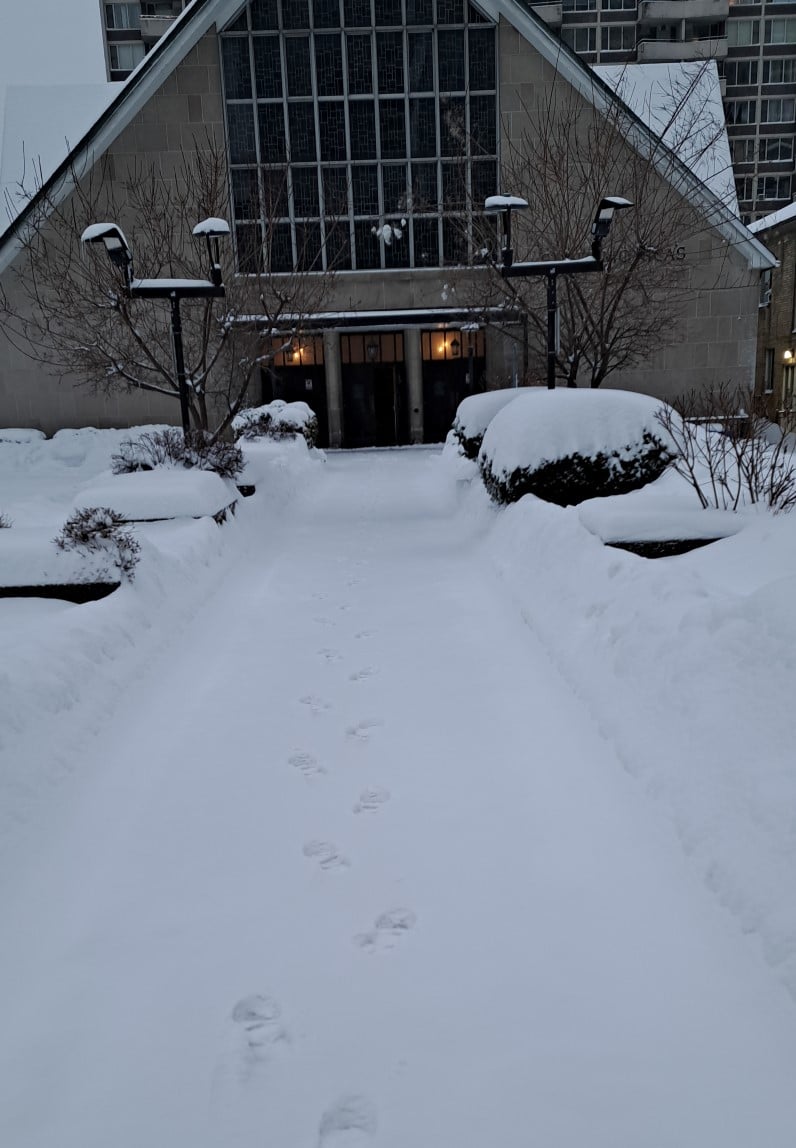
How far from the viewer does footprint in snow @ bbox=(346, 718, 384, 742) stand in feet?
15.1

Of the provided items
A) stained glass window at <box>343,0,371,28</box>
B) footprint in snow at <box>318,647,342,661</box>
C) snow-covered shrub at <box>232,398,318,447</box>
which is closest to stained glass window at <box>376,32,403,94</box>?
stained glass window at <box>343,0,371,28</box>

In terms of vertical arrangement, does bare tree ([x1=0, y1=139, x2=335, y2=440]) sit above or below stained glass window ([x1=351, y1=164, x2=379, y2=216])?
below

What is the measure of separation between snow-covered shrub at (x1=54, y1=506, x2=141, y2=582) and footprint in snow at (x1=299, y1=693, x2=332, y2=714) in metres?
2.19

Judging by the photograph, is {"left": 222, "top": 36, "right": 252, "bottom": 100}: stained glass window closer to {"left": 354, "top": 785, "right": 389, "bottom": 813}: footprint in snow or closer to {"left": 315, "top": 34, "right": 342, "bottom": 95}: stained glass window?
{"left": 315, "top": 34, "right": 342, "bottom": 95}: stained glass window

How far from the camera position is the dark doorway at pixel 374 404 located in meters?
25.5

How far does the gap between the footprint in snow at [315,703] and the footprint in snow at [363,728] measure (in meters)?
0.34

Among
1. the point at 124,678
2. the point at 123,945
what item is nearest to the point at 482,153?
the point at 124,678

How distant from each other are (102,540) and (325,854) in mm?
4152

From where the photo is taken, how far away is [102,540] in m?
6.56

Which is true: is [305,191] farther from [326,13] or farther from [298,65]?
[326,13]

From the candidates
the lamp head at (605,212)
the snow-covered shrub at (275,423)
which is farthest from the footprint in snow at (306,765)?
the snow-covered shrub at (275,423)

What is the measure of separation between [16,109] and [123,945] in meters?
31.7

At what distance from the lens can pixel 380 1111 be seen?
223 centimetres

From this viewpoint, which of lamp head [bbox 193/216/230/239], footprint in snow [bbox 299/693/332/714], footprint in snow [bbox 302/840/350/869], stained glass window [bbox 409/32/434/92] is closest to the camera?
footprint in snow [bbox 302/840/350/869]
